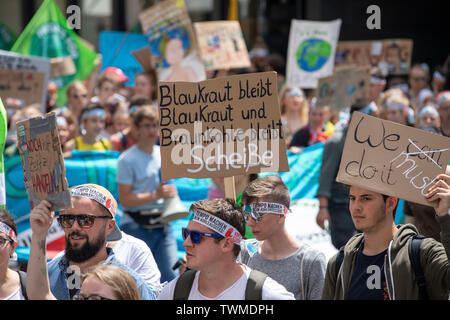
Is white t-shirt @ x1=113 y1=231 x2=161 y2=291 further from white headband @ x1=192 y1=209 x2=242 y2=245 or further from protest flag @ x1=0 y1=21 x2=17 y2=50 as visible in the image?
protest flag @ x1=0 y1=21 x2=17 y2=50

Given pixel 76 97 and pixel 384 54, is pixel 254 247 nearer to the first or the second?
A: pixel 76 97

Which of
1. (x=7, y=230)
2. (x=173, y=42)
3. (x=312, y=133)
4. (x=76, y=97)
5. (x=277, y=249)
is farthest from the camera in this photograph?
(x=173, y=42)

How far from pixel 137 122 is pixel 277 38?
36.4ft

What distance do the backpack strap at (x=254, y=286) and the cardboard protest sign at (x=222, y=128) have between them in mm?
1084

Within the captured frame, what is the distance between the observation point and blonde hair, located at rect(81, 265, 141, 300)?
11.2 feet

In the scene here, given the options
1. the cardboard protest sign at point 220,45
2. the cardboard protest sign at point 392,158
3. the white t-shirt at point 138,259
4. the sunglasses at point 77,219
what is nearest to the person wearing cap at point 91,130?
the cardboard protest sign at point 220,45

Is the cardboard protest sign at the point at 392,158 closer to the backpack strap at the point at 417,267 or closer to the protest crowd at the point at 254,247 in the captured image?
the protest crowd at the point at 254,247

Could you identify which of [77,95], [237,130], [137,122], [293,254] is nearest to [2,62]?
[77,95]

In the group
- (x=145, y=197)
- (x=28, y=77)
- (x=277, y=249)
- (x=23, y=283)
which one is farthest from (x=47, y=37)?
(x=23, y=283)

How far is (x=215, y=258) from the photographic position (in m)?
3.80

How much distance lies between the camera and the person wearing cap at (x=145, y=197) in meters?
6.50

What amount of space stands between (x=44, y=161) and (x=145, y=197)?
8.56 feet

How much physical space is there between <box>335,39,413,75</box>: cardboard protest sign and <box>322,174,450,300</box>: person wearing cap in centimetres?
799
